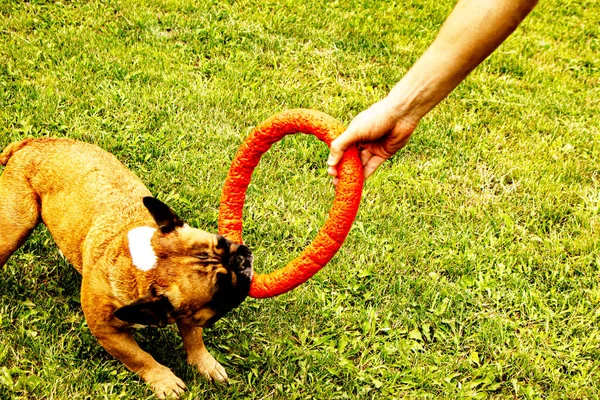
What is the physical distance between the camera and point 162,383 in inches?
165

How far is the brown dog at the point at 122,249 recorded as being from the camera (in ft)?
12.0

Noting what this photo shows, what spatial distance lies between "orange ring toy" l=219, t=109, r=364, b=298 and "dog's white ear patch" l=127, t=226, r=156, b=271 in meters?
0.75

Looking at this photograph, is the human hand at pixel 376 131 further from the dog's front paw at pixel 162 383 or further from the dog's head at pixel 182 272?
the dog's front paw at pixel 162 383

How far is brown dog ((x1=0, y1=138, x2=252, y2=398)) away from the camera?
12.0 feet

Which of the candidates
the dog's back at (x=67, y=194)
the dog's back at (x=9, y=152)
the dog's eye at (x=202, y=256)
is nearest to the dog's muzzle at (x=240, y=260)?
the dog's eye at (x=202, y=256)

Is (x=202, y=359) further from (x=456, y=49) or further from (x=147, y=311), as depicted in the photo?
(x=456, y=49)

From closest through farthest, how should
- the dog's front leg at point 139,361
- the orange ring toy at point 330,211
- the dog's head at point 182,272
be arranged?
the dog's head at point 182,272, the orange ring toy at point 330,211, the dog's front leg at point 139,361

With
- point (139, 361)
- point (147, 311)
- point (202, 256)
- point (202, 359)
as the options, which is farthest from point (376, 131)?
point (139, 361)

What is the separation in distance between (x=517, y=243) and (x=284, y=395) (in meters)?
2.70

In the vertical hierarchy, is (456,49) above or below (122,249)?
above

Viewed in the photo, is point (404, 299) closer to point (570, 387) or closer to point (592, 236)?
point (570, 387)

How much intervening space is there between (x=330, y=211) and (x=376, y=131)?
0.62 m

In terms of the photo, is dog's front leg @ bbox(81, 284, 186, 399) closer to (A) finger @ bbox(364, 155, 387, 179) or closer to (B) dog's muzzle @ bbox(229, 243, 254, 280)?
(B) dog's muzzle @ bbox(229, 243, 254, 280)

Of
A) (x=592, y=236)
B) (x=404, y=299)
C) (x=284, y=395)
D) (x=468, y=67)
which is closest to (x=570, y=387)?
(x=404, y=299)
